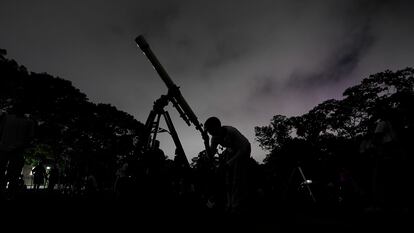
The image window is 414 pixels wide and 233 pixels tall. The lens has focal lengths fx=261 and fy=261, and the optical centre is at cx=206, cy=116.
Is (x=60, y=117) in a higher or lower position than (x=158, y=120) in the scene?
higher

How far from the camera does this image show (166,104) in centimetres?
609

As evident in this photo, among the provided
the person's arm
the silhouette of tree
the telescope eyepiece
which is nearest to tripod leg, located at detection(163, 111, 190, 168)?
the person's arm

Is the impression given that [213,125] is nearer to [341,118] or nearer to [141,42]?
[141,42]

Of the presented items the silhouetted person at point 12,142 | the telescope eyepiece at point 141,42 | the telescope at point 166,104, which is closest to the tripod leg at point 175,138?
the telescope at point 166,104

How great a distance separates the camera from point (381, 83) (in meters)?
34.0

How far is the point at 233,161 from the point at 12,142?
15.2 ft

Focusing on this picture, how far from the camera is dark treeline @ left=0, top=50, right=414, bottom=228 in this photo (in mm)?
5430

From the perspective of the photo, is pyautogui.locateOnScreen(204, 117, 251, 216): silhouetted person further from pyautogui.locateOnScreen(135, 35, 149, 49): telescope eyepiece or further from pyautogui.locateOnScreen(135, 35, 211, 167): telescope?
pyautogui.locateOnScreen(135, 35, 149, 49): telescope eyepiece

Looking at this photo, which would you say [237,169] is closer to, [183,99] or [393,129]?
[183,99]

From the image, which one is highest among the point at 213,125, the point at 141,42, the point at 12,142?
the point at 141,42

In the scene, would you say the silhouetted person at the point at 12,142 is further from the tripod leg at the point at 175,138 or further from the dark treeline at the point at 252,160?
the tripod leg at the point at 175,138

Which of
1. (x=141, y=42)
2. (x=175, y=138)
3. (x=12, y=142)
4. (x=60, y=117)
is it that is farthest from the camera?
(x=60, y=117)

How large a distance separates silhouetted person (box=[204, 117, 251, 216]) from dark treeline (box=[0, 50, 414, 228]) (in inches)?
21.3

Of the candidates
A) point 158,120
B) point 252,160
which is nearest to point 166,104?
point 158,120
